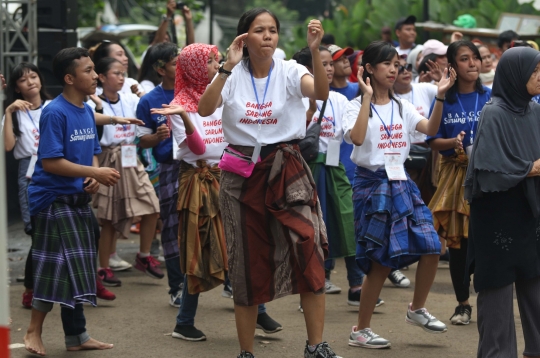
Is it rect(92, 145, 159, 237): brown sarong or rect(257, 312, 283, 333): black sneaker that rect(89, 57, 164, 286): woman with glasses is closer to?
rect(92, 145, 159, 237): brown sarong

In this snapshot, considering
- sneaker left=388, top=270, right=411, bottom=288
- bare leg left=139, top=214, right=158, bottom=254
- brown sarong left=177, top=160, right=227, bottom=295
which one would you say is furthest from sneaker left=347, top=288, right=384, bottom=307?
bare leg left=139, top=214, right=158, bottom=254

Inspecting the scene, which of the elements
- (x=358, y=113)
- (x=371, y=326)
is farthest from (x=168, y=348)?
(x=358, y=113)

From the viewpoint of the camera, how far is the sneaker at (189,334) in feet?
20.7

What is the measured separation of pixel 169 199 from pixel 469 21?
868 cm

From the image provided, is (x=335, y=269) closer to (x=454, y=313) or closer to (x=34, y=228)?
(x=454, y=313)

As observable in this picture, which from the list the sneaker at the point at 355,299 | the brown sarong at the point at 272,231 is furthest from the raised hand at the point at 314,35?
the sneaker at the point at 355,299

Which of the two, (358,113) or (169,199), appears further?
(169,199)

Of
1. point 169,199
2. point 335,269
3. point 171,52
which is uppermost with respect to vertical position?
point 171,52

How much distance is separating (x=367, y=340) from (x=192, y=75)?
2.12 meters

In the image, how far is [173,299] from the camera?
7320 millimetres

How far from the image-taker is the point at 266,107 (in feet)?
17.5

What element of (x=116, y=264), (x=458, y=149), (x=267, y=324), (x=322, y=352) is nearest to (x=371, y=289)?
(x=267, y=324)

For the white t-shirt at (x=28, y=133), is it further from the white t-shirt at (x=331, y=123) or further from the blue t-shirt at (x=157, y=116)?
the white t-shirt at (x=331, y=123)

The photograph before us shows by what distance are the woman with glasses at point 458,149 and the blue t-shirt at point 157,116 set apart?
2.10 metres
